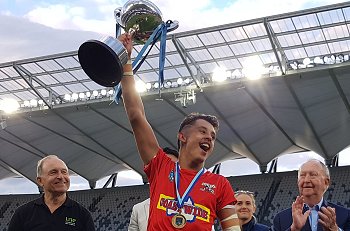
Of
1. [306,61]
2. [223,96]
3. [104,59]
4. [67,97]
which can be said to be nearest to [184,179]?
[104,59]

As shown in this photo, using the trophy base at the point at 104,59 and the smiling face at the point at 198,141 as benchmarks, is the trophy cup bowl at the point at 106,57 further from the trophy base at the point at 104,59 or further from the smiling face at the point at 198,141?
the smiling face at the point at 198,141

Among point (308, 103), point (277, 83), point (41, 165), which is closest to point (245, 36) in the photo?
point (277, 83)

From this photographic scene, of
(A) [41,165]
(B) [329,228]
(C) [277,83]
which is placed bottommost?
(B) [329,228]

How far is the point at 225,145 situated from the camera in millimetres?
23609

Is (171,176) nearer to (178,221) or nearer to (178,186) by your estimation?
(178,186)

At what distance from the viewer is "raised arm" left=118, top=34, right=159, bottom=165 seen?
3031 millimetres

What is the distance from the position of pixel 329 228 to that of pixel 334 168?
21655mm

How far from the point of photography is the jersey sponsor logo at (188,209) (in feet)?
9.34

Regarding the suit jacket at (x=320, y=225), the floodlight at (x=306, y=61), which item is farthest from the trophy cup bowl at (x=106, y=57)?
the floodlight at (x=306, y=61)

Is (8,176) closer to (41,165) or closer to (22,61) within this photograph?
(22,61)

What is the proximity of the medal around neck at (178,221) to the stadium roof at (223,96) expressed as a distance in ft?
43.0

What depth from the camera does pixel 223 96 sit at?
19.0 metres

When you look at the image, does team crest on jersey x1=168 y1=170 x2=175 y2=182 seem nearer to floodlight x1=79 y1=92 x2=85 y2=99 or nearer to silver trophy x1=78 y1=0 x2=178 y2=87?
silver trophy x1=78 y1=0 x2=178 y2=87

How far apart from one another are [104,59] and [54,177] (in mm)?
1578
